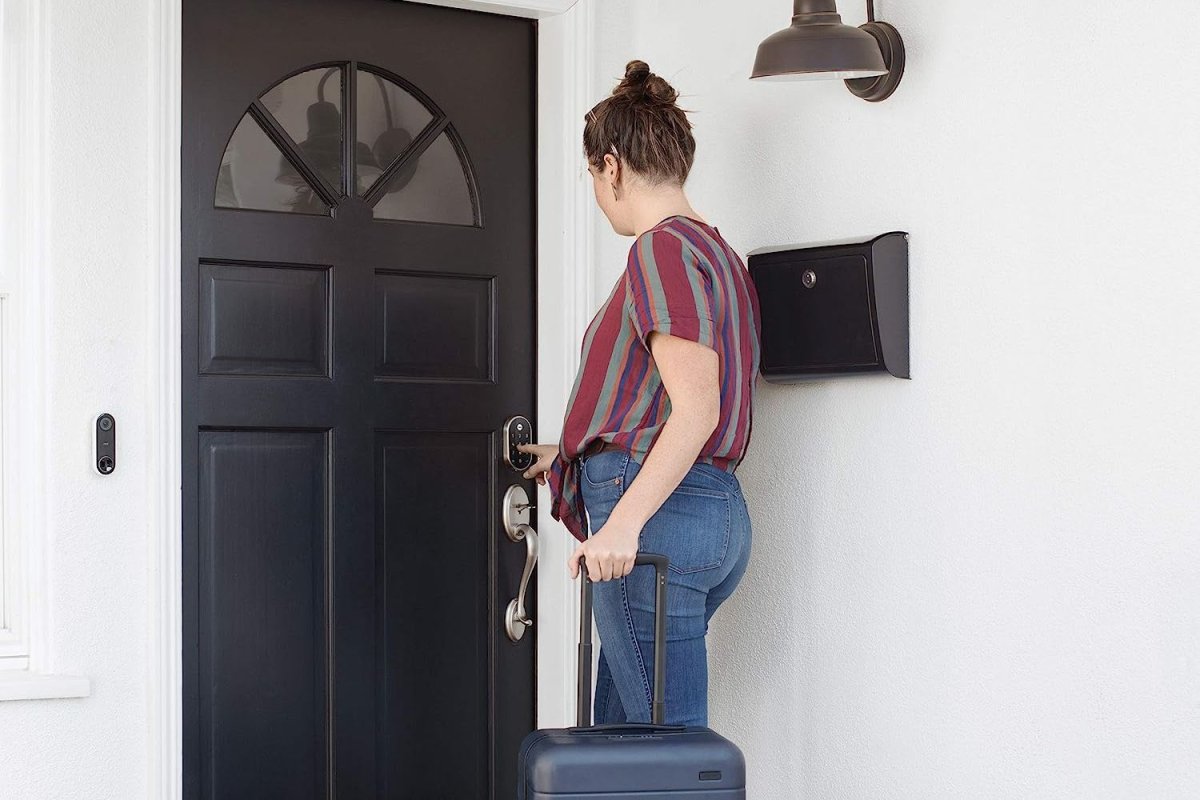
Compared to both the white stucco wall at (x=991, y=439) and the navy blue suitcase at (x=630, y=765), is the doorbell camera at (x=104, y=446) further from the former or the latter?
the white stucco wall at (x=991, y=439)

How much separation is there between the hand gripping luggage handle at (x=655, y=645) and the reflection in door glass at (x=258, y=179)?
3.49 feet

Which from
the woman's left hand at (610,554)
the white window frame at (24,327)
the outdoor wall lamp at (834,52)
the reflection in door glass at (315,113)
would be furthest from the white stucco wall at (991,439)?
the white window frame at (24,327)

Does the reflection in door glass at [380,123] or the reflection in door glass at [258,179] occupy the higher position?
the reflection in door glass at [380,123]

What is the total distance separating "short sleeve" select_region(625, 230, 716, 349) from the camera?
5.76 feet

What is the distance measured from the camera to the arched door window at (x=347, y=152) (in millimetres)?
2369

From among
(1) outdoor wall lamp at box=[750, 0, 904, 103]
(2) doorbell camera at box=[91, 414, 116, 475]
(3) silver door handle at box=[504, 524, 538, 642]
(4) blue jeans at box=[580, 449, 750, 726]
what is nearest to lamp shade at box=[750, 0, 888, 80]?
(1) outdoor wall lamp at box=[750, 0, 904, 103]

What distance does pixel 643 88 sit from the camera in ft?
6.42

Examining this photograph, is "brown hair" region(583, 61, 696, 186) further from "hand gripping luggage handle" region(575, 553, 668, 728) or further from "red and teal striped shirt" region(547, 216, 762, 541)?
"hand gripping luggage handle" region(575, 553, 668, 728)

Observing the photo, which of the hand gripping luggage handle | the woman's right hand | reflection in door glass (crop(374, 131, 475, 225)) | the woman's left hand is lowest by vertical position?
the hand gripping luggage handle

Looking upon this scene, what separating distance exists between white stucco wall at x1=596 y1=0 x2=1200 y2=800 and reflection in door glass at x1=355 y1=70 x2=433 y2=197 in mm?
658

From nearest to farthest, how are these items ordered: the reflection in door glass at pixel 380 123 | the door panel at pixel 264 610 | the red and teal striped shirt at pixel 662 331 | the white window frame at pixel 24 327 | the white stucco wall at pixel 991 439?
1. the white stucco wall at pixel 991 439
2. the red and teal striped shirt at pixel 662 331
3. the white window frame at pixel 24 327
4. the door panel at pixel 264 610
5. the reflection in door glass at pixel 380 123

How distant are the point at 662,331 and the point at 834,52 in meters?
0.45

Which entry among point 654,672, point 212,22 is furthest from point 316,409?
point 654,672

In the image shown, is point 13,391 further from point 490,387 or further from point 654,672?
point 654,672
